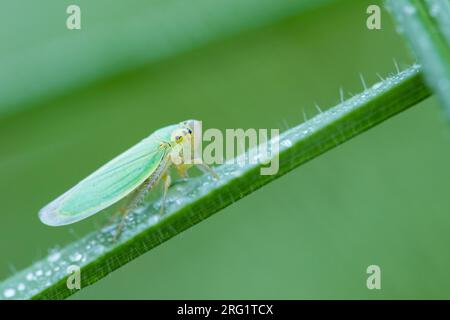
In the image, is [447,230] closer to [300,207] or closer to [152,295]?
[300,207]

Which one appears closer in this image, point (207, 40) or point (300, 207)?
point (207, 40)

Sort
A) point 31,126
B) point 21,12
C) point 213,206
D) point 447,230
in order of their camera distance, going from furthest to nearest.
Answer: point 21,12, point 447,230, point 31,126, point 213,206

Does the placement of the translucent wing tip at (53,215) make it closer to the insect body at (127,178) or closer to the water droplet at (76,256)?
the insect body at (127,178)

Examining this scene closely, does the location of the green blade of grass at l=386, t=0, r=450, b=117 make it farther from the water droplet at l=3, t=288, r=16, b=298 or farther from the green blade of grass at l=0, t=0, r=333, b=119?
the green blade of grass at l=0, t=0, r=333, b=119

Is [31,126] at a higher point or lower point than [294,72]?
lower

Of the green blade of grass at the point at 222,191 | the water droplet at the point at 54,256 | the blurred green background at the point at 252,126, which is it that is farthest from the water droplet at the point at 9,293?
the blurred green background at the point at 252,126

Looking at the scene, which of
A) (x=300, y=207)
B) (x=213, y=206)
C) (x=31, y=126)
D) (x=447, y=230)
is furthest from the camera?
(x=300, y=207)

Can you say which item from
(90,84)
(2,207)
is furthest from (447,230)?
(2,207)

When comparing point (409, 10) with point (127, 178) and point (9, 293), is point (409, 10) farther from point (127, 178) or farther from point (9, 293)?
point (127, 178)
